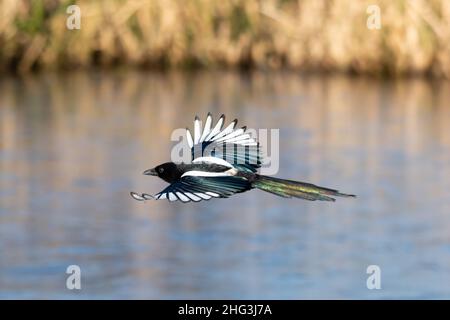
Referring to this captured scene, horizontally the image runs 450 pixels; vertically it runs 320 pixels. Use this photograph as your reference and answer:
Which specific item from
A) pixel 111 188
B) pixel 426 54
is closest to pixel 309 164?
pixel 111 188

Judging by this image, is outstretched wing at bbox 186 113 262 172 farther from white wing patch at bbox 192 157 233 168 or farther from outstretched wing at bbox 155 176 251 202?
outstretched wing at bbox 155 176 251 202

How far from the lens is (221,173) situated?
17.9 ft

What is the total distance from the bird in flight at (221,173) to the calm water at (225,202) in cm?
397

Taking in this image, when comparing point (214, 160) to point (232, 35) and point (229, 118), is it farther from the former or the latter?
point (232, 35)

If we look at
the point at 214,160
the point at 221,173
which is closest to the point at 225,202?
the point at 214,160

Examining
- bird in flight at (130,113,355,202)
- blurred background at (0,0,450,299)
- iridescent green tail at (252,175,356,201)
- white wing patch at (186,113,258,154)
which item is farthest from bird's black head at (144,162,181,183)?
blurred background at (0,0,450,299)

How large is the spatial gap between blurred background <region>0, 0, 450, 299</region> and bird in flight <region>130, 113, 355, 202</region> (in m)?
3.96

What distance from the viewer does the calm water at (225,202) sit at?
1009 cm

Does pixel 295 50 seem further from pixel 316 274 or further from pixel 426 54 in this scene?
pixel 316 274

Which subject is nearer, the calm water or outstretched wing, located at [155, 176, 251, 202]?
outstretched wing, located at [155, 176, 251, 202]

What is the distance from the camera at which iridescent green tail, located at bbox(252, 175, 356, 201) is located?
5344mm

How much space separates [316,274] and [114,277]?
1.29 metres

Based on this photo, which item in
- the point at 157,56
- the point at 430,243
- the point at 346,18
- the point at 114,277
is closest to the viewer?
the point at 114,277
